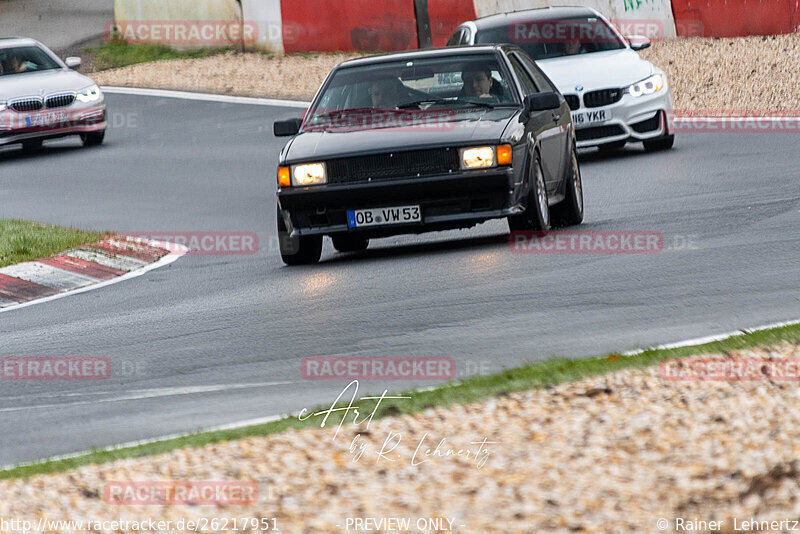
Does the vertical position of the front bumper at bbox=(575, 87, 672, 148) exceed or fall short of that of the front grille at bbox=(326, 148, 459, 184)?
it falls short

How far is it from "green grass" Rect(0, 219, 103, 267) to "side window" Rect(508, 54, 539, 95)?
397 centimetres

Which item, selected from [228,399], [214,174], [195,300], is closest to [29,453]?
[228,399]

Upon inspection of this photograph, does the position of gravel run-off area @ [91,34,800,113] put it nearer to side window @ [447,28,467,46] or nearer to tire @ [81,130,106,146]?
tire @ [81,130,106,146]

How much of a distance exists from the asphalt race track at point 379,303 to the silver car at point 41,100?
16.2 ft

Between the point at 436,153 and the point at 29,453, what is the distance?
16.3 feet

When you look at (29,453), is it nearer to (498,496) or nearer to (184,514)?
(184,514)

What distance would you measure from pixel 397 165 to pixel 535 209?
3.55 ft

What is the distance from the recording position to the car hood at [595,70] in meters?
17.6

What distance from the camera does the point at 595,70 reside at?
702 inches

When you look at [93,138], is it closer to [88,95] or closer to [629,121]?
[88,95]

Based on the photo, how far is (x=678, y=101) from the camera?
79.0 ft

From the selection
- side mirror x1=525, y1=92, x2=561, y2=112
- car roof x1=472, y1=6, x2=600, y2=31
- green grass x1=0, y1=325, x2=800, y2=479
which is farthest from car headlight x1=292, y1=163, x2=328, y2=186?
car roof x1=472, y1=6, x2=600, y2=31

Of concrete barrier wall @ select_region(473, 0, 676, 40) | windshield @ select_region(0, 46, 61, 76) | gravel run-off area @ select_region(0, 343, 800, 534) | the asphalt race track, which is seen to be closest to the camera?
gravel run-off area @ select_region(0, 343, 800, 534)

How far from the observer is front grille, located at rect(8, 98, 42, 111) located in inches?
865
